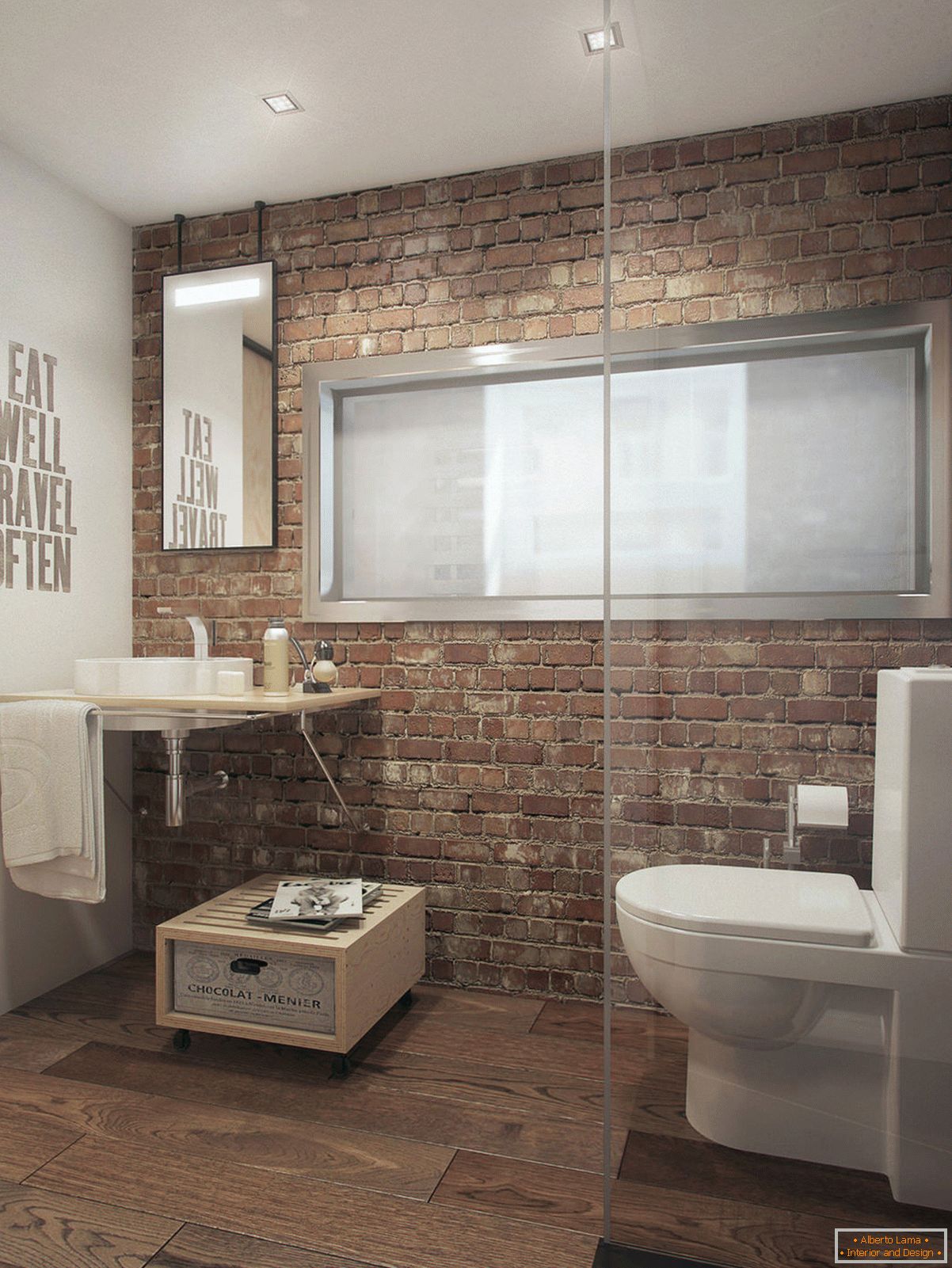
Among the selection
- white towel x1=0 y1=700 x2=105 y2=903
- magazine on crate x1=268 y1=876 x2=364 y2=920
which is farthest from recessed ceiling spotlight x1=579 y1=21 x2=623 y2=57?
magazine on crate x1=268 y1=876 x2=364 y2=920

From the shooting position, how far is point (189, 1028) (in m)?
2.23

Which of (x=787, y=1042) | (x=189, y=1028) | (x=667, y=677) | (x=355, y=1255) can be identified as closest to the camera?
(x=787, y=1042)

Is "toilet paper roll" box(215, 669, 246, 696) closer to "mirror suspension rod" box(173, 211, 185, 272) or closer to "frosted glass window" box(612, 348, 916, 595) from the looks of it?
"frosted glass window" box(612, 348, 916, 595)

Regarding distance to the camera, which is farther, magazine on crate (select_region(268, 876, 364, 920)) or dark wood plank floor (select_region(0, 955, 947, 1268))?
magazine on crate (select_region(268, 876, 364, 920))

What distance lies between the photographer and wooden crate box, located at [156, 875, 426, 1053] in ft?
6.93

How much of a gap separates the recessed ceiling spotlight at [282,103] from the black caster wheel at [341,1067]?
2373 millimetres

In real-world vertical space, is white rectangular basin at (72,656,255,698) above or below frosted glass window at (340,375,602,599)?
below

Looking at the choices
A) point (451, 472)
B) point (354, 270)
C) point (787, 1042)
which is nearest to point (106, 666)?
point (451, 472)

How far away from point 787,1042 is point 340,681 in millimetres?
1857

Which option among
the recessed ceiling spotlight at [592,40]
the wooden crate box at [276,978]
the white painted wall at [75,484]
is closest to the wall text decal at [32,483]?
the white painted wall at [75,484]

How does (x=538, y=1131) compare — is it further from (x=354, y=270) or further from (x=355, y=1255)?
(x=354, y=270)

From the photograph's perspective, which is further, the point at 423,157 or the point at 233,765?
the point at 233,765

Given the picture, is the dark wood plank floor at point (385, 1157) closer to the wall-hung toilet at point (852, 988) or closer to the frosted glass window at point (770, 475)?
the wall-hung toilet at point (852, 988)

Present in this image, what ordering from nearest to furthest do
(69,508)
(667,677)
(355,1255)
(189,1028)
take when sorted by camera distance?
(667,677) < (355,1255) < (189,1028) < (69,508)
